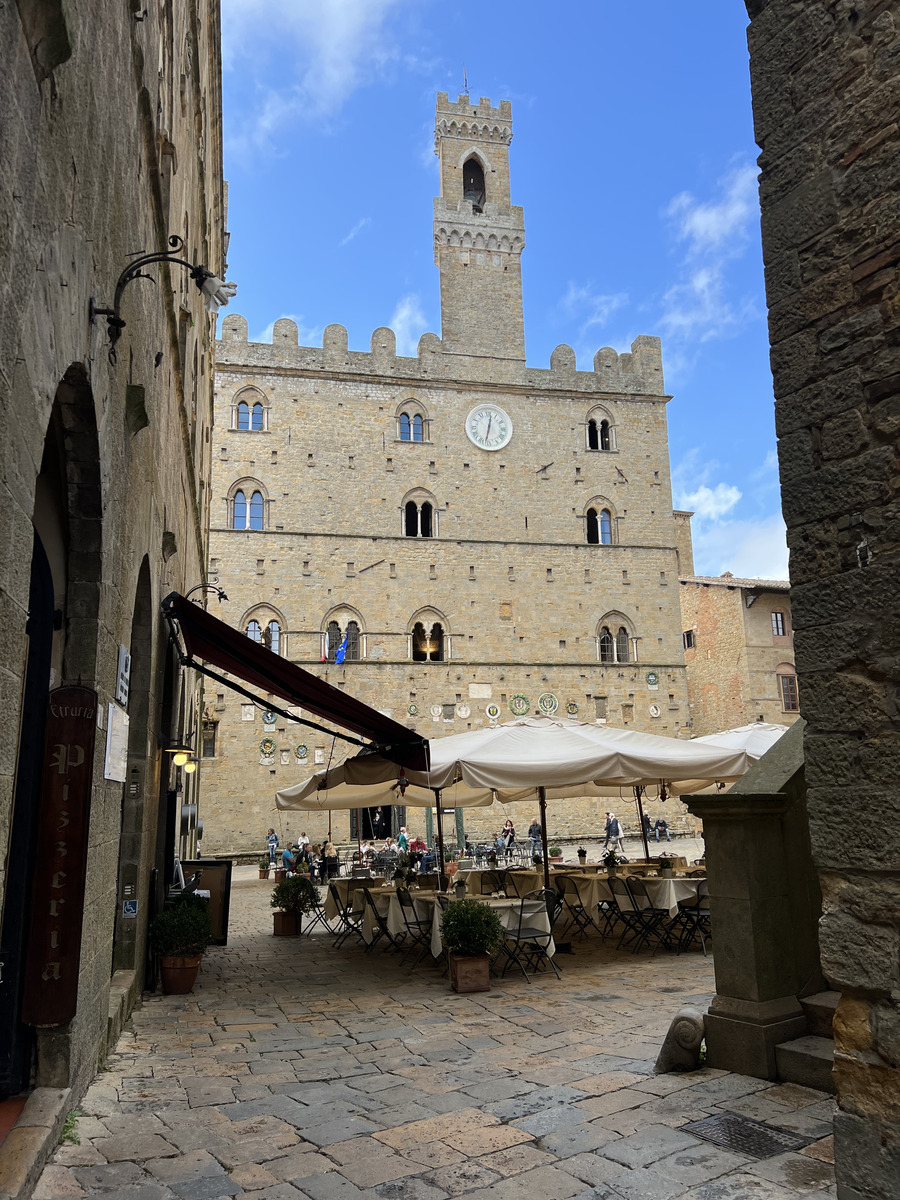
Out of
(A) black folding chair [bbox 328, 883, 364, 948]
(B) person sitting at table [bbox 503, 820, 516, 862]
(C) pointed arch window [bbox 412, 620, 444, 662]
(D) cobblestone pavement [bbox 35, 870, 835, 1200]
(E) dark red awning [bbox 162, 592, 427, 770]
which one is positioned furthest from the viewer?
(C) pointed arch window [bbox 412, 620, 444, 662]

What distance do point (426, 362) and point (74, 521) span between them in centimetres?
2338

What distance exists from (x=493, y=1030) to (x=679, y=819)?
71.6ft

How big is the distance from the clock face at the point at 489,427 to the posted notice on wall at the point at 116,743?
21.9 meters

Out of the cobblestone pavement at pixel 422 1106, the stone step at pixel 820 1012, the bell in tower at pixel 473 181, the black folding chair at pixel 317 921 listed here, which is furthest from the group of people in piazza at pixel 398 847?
the bell in tower at pixel 473 181

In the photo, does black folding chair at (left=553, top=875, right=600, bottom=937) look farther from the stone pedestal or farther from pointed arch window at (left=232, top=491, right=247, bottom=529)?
pointed arch window at (left=232, top=491, right=247, bottom=529)

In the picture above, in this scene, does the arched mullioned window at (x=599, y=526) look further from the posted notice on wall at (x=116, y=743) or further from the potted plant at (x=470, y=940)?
the posted notice on wall at (x=116, y=743)

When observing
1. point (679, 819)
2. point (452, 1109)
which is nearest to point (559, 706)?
point (679, 819)

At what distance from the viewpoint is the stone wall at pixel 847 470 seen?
2.76 m

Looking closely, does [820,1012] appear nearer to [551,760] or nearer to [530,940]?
[530,940]

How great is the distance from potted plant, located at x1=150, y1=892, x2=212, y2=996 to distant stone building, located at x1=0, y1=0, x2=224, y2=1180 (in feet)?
0.51

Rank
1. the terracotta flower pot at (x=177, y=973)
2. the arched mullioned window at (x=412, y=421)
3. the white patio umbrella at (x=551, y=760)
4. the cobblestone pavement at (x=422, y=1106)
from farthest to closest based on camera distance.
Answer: the arched mullioned window at (x=412, y=421), the white patio umbrella at (x=551, y=760), the terracotta flower pot at (x=177, y=973), the cobblestone pavement at (x=422, y=1106)

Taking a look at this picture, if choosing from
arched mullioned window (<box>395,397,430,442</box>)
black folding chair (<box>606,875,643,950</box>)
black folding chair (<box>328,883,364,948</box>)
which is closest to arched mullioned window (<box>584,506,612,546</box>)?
arched mullioned window (<box>395,397,430,442</box>)

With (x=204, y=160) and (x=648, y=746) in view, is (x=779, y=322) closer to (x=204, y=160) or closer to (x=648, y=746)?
(x=648, y=746)

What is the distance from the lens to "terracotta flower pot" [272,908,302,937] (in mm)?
10375
